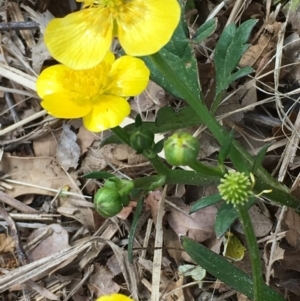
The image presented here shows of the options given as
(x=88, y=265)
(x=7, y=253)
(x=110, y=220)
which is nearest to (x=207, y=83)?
(x=110, y=220)

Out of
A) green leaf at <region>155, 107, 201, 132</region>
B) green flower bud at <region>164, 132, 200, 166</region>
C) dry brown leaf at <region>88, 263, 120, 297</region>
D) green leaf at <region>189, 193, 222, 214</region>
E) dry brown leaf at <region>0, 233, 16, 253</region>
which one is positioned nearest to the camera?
green flower bud at <region>164, 132, 200, 166</region>

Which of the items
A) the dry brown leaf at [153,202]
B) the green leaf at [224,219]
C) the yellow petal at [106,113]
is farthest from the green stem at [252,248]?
the dry brown leaf at [153,202]

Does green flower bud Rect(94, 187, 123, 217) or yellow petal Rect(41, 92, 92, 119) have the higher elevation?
yellow petal Rect(41, 92, 92, 119)

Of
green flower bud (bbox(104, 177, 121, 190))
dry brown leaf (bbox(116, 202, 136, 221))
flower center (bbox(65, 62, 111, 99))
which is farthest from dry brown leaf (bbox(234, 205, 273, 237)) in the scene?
flower center (bbox(65, 62, 111, 99))

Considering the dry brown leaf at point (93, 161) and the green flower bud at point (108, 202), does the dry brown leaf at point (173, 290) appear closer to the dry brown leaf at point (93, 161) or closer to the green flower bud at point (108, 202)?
the dry brown leaf at point (93, 161)

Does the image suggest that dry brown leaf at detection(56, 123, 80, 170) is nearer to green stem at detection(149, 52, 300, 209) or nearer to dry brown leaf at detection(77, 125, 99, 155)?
dry brown leaf at detection(77, 125, 99, 155)

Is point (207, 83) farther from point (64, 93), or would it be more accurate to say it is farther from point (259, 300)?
point (259, 300)

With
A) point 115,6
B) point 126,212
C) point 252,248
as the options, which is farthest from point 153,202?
point 115,6
